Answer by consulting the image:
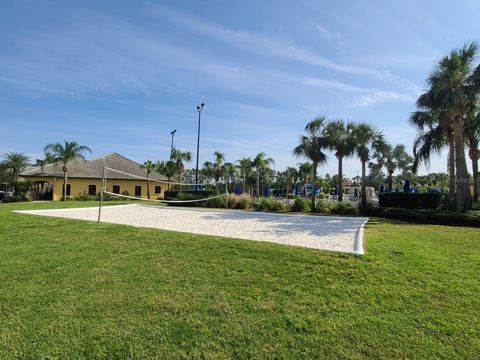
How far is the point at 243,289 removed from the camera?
4297mm

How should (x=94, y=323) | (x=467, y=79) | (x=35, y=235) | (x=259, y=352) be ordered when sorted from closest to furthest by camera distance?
(x=259, y=352)
(x=94, y=323)
(x=35, y=235)
(x=467, y=79)

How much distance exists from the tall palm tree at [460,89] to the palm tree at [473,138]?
1.93 meters

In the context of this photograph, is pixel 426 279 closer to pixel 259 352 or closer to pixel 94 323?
pixel 259 352

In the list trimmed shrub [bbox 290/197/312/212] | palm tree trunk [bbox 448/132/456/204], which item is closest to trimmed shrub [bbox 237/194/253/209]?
trimmed shrub [bbox 290/197/312/212]

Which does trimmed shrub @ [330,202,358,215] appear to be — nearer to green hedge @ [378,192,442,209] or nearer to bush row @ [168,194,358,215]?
bush row @ [168,194,358,215]

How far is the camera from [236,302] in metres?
3.92

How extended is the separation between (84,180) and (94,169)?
2233mm

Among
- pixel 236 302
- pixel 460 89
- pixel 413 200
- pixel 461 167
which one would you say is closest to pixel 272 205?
pixel 413 200

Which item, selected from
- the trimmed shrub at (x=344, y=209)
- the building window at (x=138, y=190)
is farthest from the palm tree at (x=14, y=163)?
the trimmed shrub at (x=344, y=209)

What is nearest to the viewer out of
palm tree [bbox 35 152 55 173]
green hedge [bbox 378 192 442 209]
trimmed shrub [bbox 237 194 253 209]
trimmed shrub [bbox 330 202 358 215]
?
trimmed shrub [bbox 330 202 358 215]

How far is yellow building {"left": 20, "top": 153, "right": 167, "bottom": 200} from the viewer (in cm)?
3322

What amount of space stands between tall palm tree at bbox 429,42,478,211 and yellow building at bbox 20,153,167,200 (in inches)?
1040

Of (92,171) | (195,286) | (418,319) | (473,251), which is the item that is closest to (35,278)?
(195,286)

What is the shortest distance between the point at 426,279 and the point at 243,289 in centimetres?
281
